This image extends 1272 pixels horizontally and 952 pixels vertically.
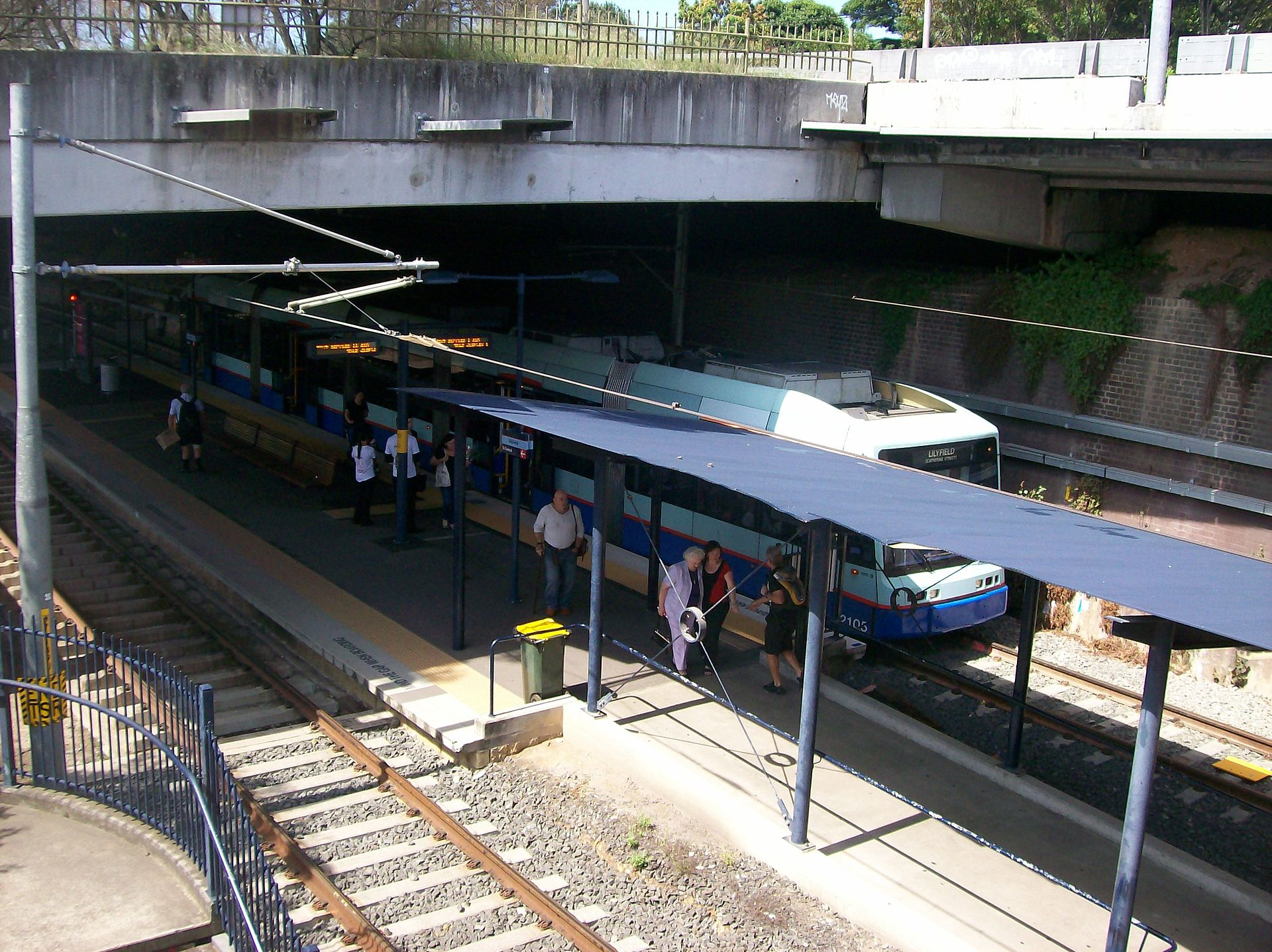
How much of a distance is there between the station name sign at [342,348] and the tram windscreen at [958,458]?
23.6ft

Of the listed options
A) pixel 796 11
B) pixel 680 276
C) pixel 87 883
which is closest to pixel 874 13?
pixel 796 11

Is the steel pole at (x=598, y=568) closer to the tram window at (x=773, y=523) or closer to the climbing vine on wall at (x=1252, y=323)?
the tram window at (x=773, y=523)

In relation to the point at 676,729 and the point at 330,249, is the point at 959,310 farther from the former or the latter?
the point at 330,249

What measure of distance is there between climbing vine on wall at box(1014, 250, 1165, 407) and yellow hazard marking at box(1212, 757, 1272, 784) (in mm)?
6568

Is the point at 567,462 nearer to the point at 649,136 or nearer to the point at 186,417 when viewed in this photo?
the point at 649,136

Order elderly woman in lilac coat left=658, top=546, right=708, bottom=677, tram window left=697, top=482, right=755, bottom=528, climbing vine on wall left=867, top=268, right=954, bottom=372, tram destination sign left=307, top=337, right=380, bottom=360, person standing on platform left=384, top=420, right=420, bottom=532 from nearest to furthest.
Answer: elderly woman in lilac coat left=658, top=546, right=708, bottom=677 → tram window left=697, top=482, right=755, bottom=528 → person standing on platform left=384, top=420, right=420, bottom=532 → tram destination sign left=307, top=337, right=380, bottom=360 → climbing vine on wall left=867, top=268, right=954, bottom=372

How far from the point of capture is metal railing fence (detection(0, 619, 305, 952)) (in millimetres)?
6570

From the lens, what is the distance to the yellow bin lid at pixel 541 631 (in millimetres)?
10617

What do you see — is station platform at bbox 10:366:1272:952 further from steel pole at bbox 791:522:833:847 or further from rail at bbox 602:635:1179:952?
steel pole at bbox 791:522:833:847

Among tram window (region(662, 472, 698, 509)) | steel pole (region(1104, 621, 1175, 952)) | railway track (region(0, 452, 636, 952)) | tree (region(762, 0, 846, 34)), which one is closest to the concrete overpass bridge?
tram window (region(662, 472, 698, 509))

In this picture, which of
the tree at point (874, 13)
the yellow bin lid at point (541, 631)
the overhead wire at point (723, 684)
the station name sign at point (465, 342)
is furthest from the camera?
the tree at point (874, 13)

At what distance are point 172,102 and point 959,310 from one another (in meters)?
11.4

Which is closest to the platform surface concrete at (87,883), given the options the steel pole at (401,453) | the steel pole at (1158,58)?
the steel pole at (401,453)

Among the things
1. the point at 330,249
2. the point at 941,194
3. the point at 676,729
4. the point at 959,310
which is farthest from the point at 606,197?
the point at 330,249
